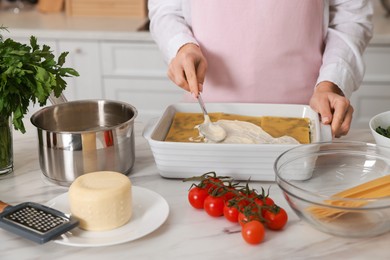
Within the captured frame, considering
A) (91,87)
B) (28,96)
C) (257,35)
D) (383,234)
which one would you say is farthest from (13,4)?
(383,234)

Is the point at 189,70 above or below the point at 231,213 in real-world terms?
above

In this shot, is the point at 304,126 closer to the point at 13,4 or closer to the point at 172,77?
the point at 172,77

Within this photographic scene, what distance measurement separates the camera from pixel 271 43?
159cm

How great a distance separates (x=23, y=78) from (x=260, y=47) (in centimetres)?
66

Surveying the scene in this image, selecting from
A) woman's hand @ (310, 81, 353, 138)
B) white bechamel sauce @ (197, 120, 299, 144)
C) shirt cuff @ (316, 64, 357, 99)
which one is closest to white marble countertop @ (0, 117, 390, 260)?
white bechamel sauce @ (197, 120, 299, 144)

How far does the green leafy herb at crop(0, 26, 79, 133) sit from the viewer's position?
1156 millimetres

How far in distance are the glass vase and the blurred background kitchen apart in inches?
52.9

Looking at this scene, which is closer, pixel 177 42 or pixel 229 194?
pixel 229 194

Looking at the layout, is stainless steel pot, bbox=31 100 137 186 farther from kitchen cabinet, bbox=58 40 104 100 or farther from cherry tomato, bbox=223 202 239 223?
kitchen cabinet, bbox=58 40 104 100

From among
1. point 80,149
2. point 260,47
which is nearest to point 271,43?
point 260,47

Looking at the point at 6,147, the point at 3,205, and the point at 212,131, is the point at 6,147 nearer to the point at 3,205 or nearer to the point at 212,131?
the point at 3,205

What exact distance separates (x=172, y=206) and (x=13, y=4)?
2218mm

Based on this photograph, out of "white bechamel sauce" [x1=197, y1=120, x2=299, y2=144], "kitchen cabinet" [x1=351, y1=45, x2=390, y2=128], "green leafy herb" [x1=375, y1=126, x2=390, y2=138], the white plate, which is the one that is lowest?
"kitchen cabinet" [x1=351, y1=45, x2=390, y2=128]

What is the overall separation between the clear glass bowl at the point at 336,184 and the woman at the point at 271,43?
36cm
